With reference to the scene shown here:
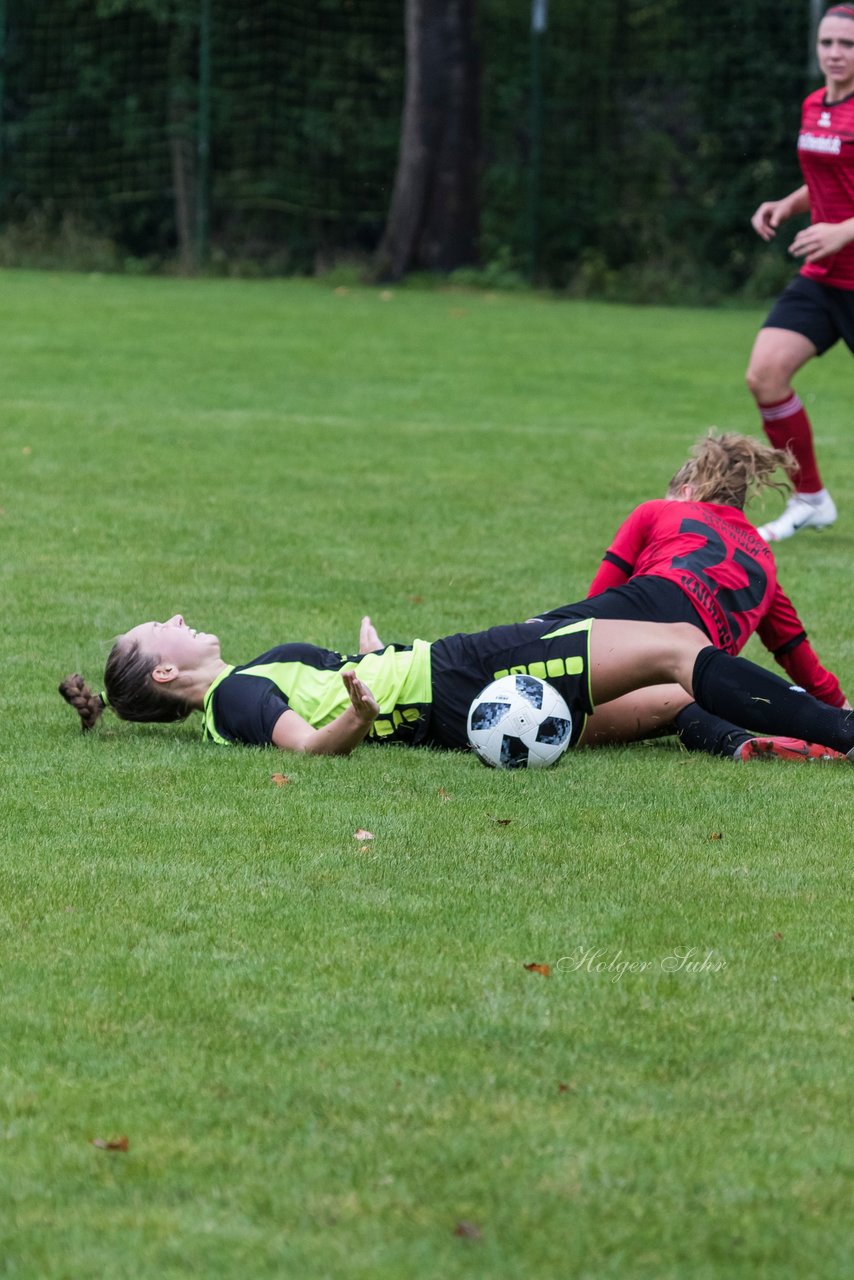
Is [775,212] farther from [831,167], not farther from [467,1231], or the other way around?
[467,1231]

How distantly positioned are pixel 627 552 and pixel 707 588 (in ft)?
1.50

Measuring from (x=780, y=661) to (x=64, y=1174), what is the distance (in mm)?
4137

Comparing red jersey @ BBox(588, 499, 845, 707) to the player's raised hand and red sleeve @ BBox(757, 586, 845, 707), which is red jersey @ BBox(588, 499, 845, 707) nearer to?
red sleeve @ BBox(757, 586, 845, 707)

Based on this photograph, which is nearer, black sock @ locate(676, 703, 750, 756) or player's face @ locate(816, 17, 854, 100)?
black sock @ locate(676, 703, 750, 756)

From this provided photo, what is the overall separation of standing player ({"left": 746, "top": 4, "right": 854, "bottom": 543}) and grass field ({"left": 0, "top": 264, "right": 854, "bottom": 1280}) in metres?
1.38

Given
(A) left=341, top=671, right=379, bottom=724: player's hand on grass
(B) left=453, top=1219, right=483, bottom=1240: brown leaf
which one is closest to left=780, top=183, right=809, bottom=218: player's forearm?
(A) left=341, top=671, right=379, bottom=724: player's hand on grass

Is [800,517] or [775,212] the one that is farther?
[800,517]

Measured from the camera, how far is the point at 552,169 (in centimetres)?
2622

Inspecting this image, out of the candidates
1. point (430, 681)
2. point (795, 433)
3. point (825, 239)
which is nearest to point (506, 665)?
point (430, 681)

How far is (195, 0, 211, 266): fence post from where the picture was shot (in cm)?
2617

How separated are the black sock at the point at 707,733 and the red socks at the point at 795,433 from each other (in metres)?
4.21

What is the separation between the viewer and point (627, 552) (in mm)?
6730

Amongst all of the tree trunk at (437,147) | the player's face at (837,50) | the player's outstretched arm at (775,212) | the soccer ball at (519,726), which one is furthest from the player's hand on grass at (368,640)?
the tree trunk at (437,147)

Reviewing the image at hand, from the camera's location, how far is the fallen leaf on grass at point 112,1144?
10.3 ft
